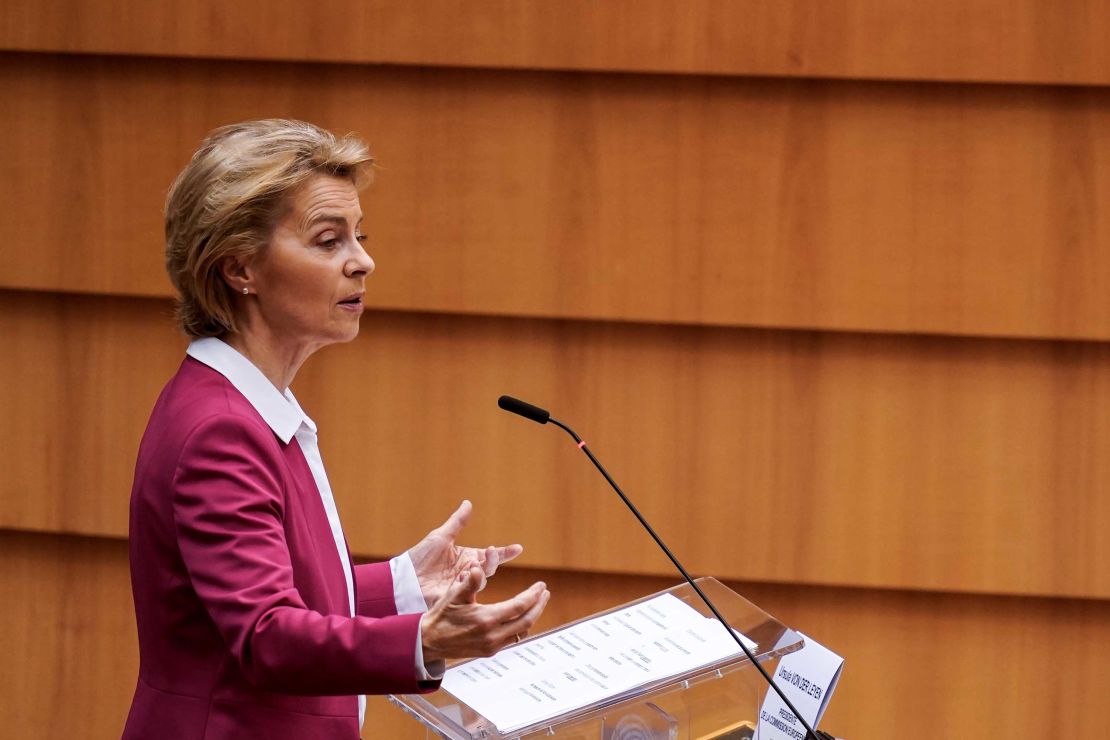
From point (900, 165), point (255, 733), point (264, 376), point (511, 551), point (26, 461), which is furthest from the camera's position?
point (26, 461)

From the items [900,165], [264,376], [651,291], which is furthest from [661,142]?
[264,376]

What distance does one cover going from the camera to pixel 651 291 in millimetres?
2148

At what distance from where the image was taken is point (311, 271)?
136 cm

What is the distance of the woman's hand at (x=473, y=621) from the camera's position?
1.12 m

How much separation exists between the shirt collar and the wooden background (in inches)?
33.9

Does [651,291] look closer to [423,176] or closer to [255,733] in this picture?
[423,176]

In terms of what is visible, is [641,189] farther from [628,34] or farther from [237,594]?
[237,594]

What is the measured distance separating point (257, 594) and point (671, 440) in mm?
1148

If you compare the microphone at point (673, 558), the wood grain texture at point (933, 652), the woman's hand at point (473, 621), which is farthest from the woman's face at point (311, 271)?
the wood grain texture at point (933, 652)

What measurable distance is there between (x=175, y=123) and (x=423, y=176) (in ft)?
1.50

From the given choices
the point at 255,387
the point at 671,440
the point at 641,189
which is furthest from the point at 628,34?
the point at 255,387

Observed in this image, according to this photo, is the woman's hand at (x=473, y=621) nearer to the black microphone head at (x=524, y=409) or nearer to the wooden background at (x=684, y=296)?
the black microphone head at (x=524, y=409)

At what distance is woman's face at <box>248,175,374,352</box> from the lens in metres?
1.35

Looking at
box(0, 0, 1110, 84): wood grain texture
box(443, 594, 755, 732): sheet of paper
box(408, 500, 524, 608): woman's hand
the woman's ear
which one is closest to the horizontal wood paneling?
box(0, 0, 1110, 84): wood grain texture
